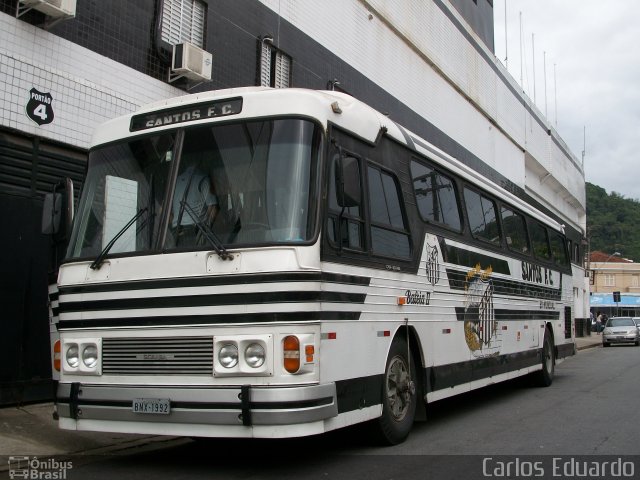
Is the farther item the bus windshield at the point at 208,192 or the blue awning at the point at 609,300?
the blue awning at the point at 609,300

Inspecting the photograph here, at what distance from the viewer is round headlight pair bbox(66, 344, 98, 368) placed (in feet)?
20.9

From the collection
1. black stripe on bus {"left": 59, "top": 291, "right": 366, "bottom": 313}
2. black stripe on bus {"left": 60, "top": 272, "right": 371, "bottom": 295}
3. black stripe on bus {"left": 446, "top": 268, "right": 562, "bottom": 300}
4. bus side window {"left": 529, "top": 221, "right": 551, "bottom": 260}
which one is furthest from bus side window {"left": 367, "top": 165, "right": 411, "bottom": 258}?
bus side window {"left": 529, "top": 221, "right": 551, "bottom": 260}

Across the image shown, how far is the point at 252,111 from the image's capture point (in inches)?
250

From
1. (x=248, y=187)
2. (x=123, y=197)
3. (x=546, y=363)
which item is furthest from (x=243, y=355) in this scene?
(x=546, y=363)

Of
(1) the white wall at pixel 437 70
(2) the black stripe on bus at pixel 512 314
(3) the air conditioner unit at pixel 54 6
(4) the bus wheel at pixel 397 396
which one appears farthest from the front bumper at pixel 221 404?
(1) the white wall at pixel 437 70

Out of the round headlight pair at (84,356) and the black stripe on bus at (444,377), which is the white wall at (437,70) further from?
the round headlight pair at (84,356)

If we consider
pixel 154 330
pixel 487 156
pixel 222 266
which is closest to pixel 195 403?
pixel 154 330

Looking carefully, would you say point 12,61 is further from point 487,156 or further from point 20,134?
point 487,156

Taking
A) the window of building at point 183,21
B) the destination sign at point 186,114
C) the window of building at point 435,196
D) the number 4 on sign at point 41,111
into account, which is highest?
the window of building at point 183,21

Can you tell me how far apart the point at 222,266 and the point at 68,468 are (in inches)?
99.1

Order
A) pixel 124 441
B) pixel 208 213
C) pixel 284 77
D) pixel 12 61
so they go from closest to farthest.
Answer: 1. pixel 208 213
2. pixel 124 441
3. pixel 12 61
4. pixel 284 77

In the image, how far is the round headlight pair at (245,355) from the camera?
18.8ft

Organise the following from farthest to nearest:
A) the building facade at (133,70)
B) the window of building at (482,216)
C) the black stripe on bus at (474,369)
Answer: the window of building at (482,216), the building facade at (133,70), the black stripe on bus at (474,369)

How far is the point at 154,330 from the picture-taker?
6090 millimetres
